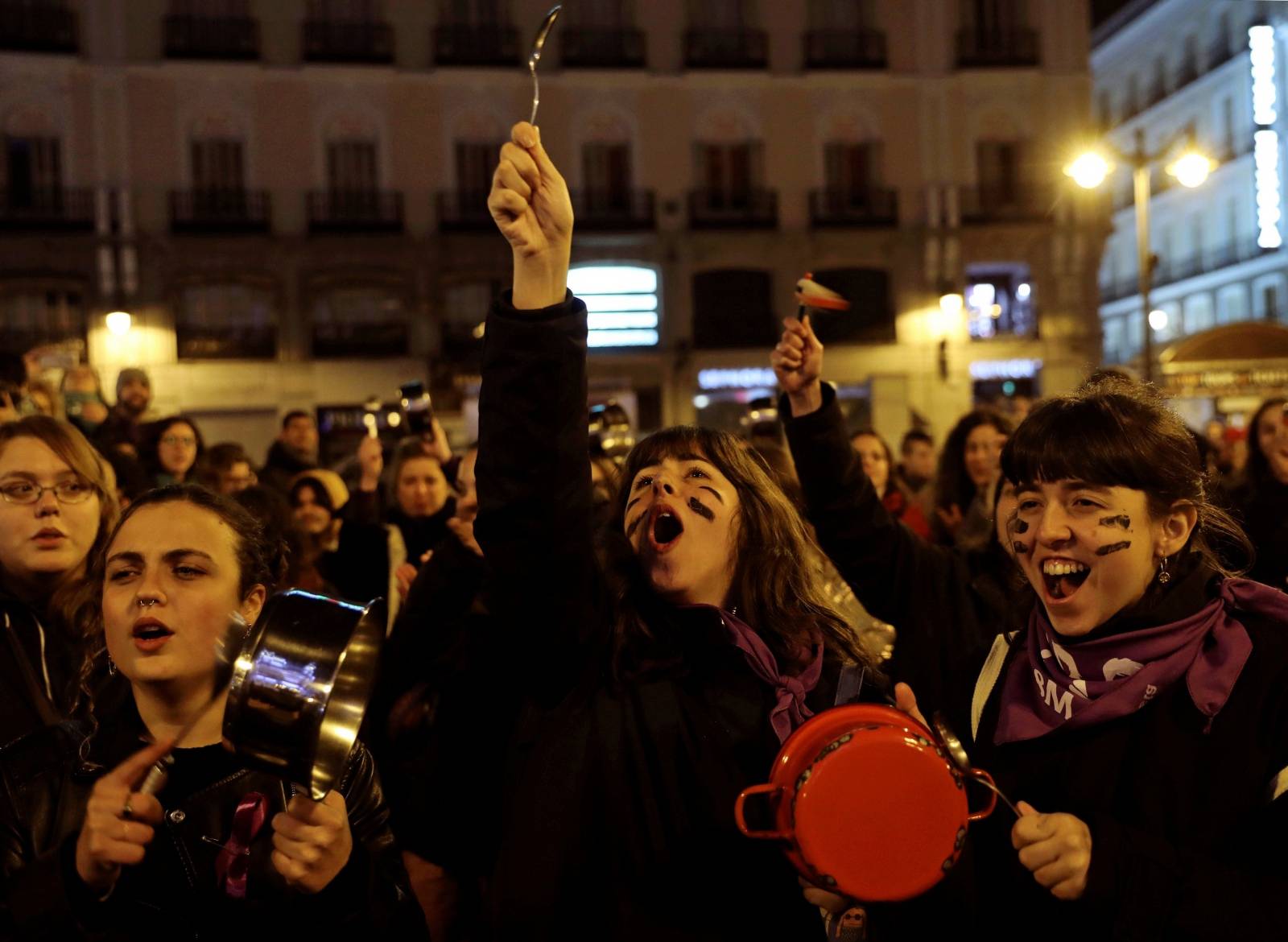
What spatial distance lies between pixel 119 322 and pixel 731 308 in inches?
485

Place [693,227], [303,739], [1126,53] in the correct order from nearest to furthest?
[303,739], [693,227], [1126,53]

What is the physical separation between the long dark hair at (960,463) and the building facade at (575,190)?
18.7 metres

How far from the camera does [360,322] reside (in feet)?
81.1

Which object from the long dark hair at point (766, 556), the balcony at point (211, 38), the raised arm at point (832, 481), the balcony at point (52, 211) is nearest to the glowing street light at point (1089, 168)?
the raised arm at point (832, 481)

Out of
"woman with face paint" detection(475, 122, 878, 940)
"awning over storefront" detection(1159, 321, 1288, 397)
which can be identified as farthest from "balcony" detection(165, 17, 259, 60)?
"woman with face paint" detection(475, 122, 878, 940)

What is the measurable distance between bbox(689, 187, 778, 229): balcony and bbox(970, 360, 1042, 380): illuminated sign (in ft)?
17.6

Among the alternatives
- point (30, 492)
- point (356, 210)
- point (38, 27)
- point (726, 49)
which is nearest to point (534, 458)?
point (30, 492)

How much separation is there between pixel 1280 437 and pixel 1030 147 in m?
22.5

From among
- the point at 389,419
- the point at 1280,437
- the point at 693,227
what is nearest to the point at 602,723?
the point at 1280,437

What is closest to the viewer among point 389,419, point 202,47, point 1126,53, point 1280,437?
point 1280,437

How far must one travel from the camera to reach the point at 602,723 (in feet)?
6.96

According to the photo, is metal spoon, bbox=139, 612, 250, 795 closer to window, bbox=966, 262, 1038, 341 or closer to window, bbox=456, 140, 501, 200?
window, bbox=456, 140, 501, 200

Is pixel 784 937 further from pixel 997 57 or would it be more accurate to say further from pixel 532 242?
pixel 997 57

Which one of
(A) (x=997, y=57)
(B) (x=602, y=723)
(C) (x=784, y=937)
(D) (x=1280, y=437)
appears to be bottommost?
(C) (x=784, y=937)
